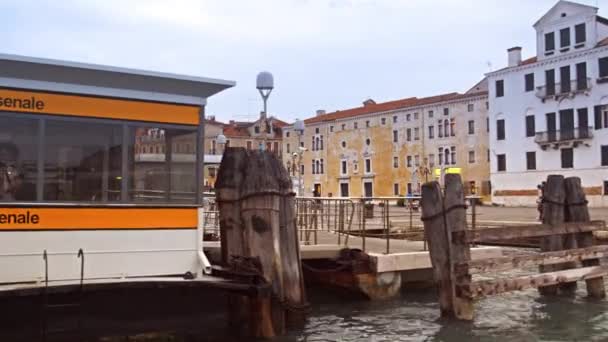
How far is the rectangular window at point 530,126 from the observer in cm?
5431

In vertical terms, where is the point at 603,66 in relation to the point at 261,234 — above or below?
above

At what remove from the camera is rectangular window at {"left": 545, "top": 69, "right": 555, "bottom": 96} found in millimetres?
52375

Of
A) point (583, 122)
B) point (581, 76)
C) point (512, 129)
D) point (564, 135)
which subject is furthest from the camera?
point (512, 129)

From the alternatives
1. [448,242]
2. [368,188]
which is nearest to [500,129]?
[368,188]

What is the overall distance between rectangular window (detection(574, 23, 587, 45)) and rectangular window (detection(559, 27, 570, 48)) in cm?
63

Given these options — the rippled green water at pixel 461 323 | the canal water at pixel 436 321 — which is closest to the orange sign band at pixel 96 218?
the canal water at pixel 436 321

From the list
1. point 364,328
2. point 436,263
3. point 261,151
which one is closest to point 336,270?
point 364,328

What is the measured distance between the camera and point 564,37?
51406 mm

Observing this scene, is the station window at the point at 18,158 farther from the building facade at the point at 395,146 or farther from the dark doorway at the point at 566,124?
the building facade at the point at 395,146

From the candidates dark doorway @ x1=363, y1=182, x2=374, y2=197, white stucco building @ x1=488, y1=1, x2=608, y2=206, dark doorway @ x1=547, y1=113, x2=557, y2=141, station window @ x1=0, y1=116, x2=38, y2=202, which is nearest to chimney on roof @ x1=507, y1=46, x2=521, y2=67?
white stucco building @ x1=488, y1=1, x2=608, y2=206

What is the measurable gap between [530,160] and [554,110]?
4609mm

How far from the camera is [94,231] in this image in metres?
8.64

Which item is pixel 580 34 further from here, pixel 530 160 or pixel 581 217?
pixel 581 217

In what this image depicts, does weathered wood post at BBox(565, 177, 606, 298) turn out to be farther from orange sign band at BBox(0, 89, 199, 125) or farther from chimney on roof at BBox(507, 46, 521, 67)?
chimney on roof at BBox(507, 46, 521, 67)
